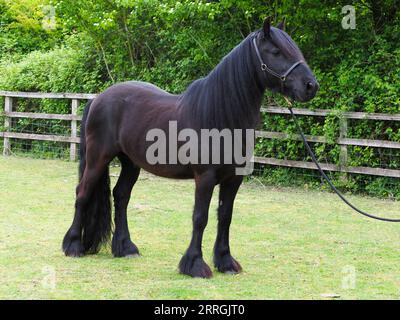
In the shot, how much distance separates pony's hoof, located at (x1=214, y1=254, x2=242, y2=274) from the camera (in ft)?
18.9

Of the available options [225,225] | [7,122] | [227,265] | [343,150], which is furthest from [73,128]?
[227,265]

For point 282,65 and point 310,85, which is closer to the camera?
point 310,85

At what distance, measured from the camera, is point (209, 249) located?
22.2 ft

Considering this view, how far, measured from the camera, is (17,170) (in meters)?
12.9

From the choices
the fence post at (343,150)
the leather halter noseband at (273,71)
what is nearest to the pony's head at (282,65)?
the leather halter noseband at (273,71)

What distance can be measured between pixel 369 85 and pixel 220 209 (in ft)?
18.4

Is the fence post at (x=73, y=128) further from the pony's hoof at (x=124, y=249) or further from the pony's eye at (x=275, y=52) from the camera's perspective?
the pony's eye at (x=275, y=52)

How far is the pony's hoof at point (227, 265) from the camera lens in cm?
576

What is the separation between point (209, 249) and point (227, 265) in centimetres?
101

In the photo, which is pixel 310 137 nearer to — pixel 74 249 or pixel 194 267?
pixel 74 249

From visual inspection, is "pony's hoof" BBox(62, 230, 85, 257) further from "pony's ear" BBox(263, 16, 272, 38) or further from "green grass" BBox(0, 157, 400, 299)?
"pony's ear" BBox(263, 16, 272, 38)

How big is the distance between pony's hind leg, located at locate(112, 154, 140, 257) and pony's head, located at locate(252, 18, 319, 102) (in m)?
1.88
